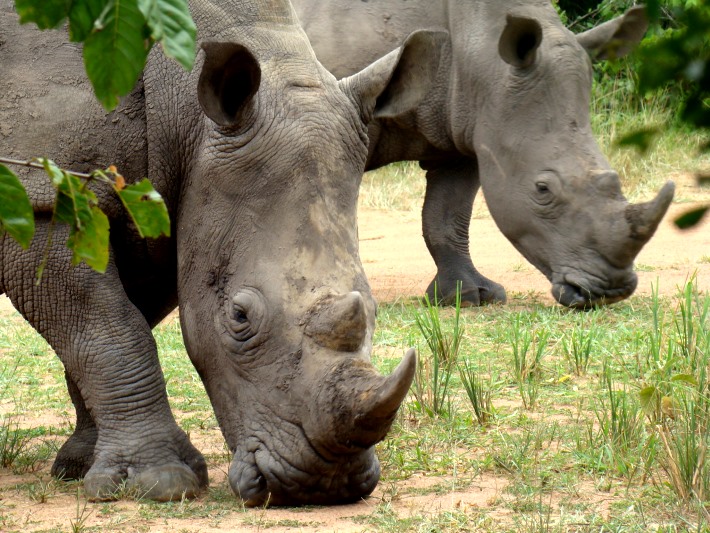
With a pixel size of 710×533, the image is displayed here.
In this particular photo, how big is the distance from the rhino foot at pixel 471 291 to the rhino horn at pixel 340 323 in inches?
189

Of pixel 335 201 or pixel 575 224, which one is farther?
pixel 575 224

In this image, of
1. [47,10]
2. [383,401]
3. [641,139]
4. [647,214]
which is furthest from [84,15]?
[647,214]

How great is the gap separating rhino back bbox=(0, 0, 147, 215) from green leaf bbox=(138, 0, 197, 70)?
97.6 inches

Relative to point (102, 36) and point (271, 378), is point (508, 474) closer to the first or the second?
point (271, 378)

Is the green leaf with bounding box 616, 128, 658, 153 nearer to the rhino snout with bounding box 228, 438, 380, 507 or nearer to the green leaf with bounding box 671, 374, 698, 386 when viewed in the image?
the rhino snout with bounding box 228, 438, 380, 507

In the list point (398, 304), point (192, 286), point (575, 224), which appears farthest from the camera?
point (398, 304)

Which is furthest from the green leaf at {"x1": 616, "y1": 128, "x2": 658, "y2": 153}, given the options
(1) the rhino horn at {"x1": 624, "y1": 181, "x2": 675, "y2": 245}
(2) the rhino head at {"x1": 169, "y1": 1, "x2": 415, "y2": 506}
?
(1) the rhino horn at {"x1": 624, "y1": 181, "x2": 675, "y2": 245}

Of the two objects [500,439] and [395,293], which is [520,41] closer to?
[395,293]

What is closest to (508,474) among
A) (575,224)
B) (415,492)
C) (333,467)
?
(415,492)

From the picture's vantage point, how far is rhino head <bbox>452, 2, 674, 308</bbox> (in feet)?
25.2

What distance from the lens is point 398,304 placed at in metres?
8.38

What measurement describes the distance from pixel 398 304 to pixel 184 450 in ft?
13.8

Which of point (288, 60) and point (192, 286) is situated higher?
point (288, 60)

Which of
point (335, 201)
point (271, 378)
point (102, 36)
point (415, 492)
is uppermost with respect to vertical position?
point (102, 36)
